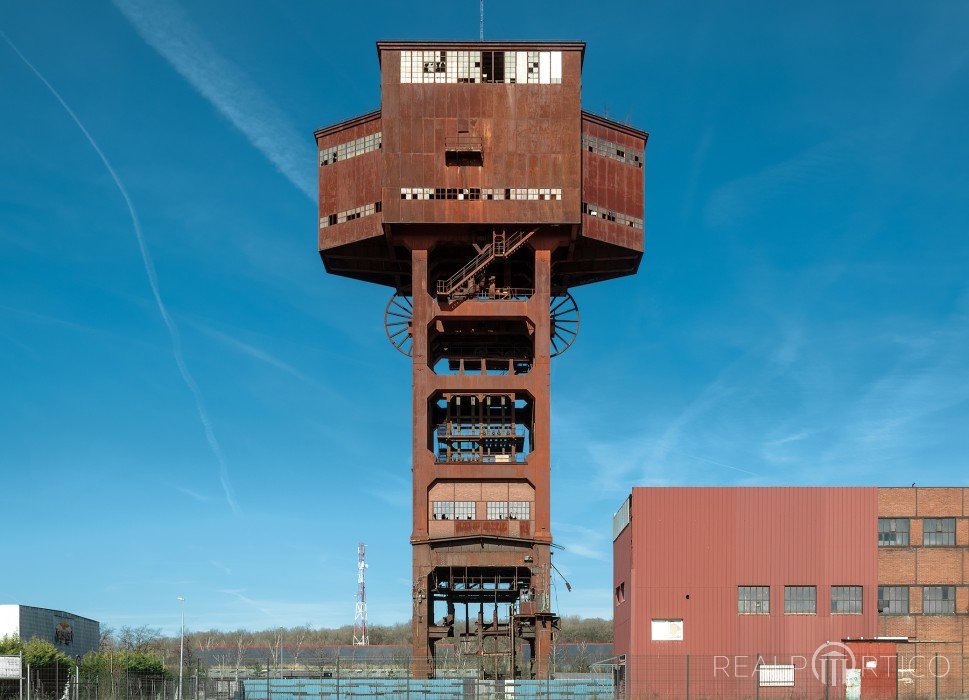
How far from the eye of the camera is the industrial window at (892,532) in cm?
6519

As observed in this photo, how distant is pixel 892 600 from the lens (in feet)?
213

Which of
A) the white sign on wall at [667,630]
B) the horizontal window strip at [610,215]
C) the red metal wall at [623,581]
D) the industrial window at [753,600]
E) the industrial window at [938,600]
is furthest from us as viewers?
the horizontal window strip at [610,215]

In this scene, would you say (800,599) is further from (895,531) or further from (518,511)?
(518,511)

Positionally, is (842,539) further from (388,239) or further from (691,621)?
(388,239)

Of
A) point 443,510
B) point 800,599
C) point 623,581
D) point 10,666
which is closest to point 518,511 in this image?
point 443,510

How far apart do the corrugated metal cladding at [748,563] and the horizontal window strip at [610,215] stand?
18967mm

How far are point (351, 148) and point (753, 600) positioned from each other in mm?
36808

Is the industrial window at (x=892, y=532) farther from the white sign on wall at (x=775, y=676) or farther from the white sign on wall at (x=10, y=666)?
the white sign on wall at (x=10, y=666)

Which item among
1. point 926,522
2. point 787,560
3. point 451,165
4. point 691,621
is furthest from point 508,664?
point 451,165

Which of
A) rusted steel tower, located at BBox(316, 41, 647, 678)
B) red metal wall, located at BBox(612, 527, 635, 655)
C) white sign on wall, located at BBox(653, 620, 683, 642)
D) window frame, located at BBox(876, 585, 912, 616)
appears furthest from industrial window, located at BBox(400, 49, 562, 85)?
window frame, located at BBox(876, 585, 912, 616)

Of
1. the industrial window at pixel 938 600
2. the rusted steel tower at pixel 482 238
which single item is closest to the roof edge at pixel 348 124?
the rusted steel tower at pixel 482 238

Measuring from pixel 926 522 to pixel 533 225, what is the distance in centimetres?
2790

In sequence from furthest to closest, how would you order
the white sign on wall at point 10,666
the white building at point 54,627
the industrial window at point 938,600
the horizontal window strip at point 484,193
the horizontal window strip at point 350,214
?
the white building at point 54,627 → the horizontal window strip at point 350,214 → the horizontal window strip at point 484,193 → the white sign on wall at point 10,666 → the industrial window at point 938,600

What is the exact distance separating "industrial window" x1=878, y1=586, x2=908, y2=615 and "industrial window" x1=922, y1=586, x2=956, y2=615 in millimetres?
1017
